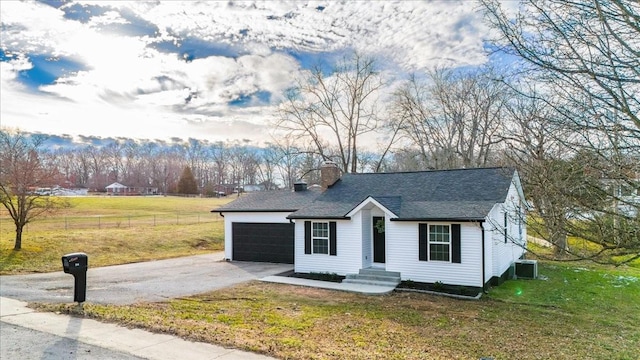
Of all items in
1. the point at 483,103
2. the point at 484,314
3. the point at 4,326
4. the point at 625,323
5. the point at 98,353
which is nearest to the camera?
the point at 98,353

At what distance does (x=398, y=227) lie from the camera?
1437 cm

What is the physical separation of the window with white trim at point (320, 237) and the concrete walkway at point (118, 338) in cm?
902

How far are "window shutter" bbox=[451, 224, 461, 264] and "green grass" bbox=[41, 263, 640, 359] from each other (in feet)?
4.97

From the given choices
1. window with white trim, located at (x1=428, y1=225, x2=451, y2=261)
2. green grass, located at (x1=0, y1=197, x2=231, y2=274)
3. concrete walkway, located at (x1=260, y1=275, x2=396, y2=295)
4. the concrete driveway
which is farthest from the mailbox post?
window with white trim, located at (x1=428, y1=225, x2=451, y2=261)

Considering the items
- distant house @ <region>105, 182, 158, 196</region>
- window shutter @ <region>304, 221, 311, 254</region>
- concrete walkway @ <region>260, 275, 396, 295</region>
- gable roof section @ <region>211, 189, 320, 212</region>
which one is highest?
distant house @ <region>105, 182, 158, 196</region>

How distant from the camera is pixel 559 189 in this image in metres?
4.54

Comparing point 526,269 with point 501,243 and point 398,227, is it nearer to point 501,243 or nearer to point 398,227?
point 501,243

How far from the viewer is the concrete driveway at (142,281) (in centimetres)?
1138

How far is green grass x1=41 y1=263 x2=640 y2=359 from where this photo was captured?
720 cm

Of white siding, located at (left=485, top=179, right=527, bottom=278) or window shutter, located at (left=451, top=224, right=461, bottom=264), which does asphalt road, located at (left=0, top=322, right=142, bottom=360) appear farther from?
white siding, located at (left=485, top=179, right=527, bottom=278)

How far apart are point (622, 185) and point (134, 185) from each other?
103 metres

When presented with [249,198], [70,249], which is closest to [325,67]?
[249,198]

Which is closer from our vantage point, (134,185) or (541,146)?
(541,146)

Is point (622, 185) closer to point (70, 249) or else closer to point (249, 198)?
point (249, 198)
